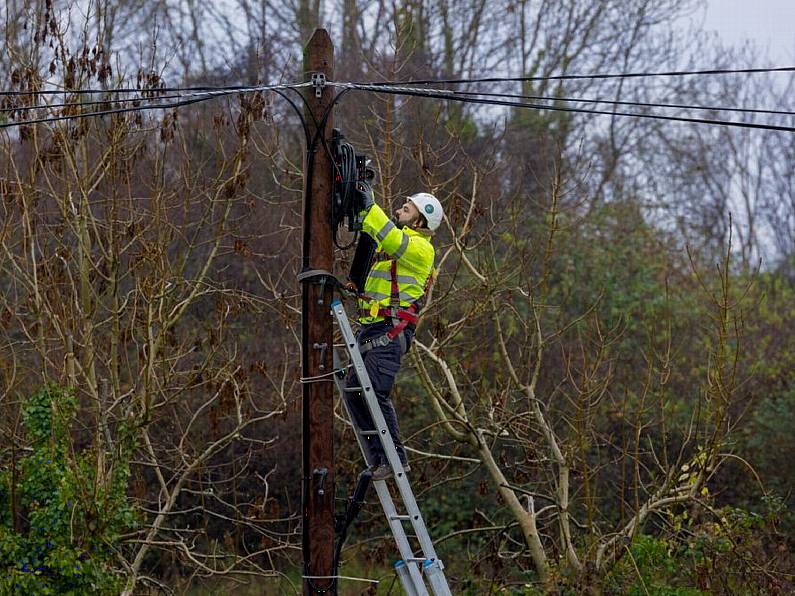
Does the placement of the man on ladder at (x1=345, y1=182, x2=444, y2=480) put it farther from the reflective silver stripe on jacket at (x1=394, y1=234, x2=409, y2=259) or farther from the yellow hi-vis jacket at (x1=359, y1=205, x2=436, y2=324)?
the reflective silver stripe on jacket at (x1=394, y1=234, x2=409, y2=259)

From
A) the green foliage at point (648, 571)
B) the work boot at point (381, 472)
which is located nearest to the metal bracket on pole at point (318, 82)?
the work boot at point (381, 472)

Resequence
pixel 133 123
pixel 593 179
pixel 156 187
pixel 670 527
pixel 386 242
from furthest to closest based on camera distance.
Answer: pixel 593 179, pixel 670 527, pixel 133 123, pixel 156 187, pixel 386 242

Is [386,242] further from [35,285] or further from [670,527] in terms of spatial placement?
[670,527]

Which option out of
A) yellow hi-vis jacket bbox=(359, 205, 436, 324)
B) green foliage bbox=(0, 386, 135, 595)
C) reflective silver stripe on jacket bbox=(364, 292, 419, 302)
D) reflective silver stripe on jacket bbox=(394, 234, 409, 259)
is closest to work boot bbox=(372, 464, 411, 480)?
yellow hi-vis jacket bbox=(359, 205, 436, 324)

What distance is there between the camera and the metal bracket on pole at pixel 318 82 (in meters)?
7.89

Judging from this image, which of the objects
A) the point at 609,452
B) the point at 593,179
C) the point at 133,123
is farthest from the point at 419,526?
the point at 593,179

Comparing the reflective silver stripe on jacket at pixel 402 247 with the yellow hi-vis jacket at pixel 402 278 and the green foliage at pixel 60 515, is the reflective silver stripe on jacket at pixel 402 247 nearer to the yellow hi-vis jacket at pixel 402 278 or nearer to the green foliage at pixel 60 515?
the yellow hi-vis jacket at pixel 402 278

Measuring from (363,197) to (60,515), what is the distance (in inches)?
243

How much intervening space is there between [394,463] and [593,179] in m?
18.6

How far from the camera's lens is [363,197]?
7598 mm

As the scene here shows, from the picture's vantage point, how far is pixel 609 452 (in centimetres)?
1831

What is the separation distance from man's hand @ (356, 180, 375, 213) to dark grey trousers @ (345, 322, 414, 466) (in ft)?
2.88

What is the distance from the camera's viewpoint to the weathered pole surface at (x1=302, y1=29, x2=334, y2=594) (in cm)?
781

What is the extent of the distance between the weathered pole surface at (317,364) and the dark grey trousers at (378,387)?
8.1 inches
